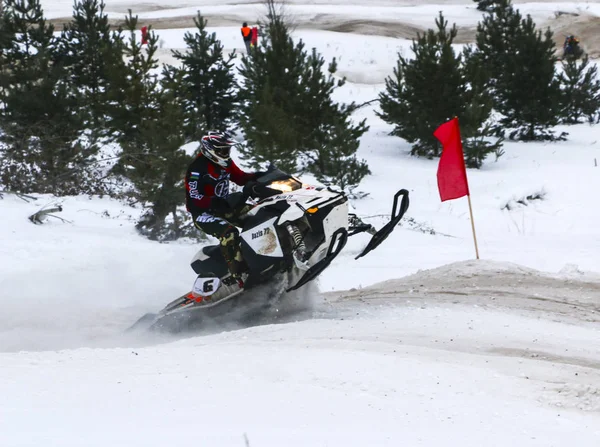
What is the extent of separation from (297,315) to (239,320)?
65 cm

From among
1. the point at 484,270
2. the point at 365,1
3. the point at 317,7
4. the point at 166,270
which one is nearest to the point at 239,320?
the point at 166,270

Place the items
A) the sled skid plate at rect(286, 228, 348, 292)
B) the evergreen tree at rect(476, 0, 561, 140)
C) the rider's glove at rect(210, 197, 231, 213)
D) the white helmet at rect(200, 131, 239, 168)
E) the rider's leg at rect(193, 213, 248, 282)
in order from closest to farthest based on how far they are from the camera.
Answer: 1. the sled skid plate at rect(286, 228, 348, 292)
2. the rider's leg at rect(193, 213, 248, 282)
3. the white helmet at rect(200, 131, 239, 168)
4. the rider's glove at rect(210, 197, 231, 213)
5. the evergreen tree at rect(476, 0, 561, 140)

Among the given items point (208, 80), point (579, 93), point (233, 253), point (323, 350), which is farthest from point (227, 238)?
point (579, 93)

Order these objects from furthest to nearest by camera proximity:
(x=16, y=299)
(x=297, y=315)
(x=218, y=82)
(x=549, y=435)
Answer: (x=218, y=82)
(x=16, y=299)
(x=297, y=315)
(x=549, y=435)

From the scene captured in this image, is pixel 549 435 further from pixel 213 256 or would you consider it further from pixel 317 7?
pixel 317 7

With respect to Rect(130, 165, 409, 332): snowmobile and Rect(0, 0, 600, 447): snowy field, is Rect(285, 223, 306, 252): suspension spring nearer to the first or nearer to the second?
Rect(130, 165, 409, 332): snowmobile

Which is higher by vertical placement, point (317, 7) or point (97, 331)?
point (317, 7)

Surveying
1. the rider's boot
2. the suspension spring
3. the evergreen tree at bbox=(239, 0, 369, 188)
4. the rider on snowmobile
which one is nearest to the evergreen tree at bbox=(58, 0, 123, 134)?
the evergreen tree at bbox=(239, 0, 369, 188)

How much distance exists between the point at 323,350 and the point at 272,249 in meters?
1.83

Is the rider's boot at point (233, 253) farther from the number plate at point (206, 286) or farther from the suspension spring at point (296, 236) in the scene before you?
the suspension spring at point (296, 236)

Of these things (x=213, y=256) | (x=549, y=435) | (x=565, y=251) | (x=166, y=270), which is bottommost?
(x=565, y=251)

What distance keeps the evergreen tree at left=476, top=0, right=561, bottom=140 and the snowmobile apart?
20.3 m

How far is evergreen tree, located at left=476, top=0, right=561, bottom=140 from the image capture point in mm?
25484

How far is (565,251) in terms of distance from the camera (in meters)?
12.3
